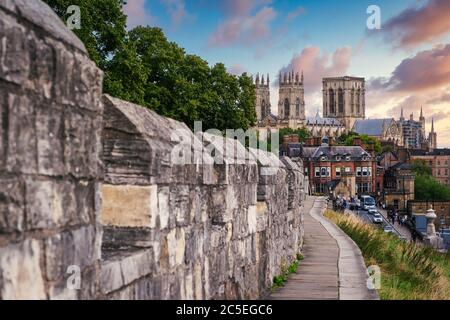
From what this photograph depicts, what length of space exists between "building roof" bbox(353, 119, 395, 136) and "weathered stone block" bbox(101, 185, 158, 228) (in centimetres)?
19281

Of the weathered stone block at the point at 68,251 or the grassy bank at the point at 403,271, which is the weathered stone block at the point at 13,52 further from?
the grassy bank at the point at 403,271

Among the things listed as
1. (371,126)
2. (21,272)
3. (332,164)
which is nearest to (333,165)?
(332,164)

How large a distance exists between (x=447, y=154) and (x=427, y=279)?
156 metres

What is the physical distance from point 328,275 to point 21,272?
8282 millimetres

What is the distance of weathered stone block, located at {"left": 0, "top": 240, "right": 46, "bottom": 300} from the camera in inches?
117

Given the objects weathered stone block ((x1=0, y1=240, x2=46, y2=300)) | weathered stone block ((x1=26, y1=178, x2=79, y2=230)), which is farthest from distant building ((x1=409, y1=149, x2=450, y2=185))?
weathered stone block ((x1=0, y1=240, x2=46, y2=300))

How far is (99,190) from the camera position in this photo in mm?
3848

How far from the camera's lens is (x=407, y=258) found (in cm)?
1590

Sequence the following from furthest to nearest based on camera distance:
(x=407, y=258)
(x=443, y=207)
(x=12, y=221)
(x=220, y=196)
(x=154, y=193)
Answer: (x=443, y=207)
(x=407, y=258)
(x=220, y=196)
(x=154, y=193)
(x=12, y=221)

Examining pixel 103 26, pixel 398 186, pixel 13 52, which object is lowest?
pixel 398 186

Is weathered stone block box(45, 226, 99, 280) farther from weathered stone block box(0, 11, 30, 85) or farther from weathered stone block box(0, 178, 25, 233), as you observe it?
weathered stone block box(0, 11, 30, 85)

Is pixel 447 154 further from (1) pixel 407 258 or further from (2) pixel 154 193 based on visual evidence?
(2) pixel 154 193

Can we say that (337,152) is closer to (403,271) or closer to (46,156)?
(403,271)

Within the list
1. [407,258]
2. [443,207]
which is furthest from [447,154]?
[407,258]
